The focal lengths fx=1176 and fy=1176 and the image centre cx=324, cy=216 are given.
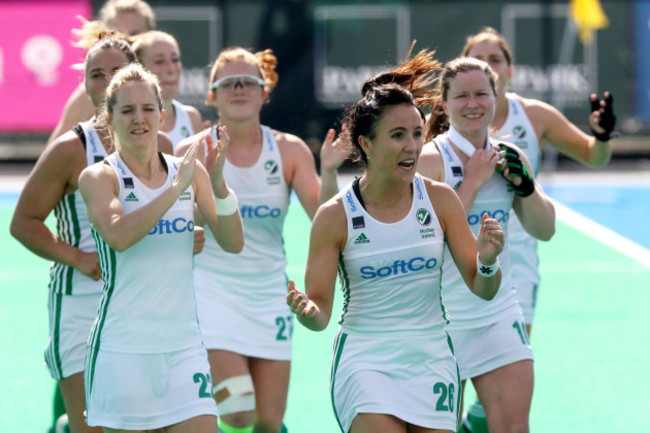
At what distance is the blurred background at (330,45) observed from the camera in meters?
19.9

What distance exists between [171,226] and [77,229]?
3.18 ft

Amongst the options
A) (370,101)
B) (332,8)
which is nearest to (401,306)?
(370,101)

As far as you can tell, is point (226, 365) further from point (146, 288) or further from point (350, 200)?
point (350, 200)

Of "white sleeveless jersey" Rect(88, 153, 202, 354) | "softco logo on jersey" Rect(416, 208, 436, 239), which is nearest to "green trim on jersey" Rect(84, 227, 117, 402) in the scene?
"white sleeveless jersey" Rect(88, 153, 202, 354)

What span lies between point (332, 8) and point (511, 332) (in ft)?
49.1

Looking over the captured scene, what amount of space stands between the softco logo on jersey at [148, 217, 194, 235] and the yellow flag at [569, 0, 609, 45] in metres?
16.2

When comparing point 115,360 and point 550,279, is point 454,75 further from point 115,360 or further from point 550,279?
point 550,279

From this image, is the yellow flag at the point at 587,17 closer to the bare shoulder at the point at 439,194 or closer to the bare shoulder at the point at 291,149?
the bare shoulder at the point at 291,149

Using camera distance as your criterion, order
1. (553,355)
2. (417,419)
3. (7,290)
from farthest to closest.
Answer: (7,290) → (553,355) → (417,419)

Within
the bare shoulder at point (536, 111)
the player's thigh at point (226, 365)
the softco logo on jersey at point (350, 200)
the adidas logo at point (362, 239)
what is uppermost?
the bare shoulder at point (536, 111)

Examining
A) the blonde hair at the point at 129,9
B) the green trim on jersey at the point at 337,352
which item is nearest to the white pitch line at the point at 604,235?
the blonde hair at the point at 129,9

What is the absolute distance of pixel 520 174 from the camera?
5590mm

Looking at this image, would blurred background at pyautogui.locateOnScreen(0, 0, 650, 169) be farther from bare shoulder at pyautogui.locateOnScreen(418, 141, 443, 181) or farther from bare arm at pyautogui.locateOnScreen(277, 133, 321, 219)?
bare shoulder at pyautogui.locateOnScreen(418, 141, 443, 181)

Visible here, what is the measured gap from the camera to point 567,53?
2009 cm
